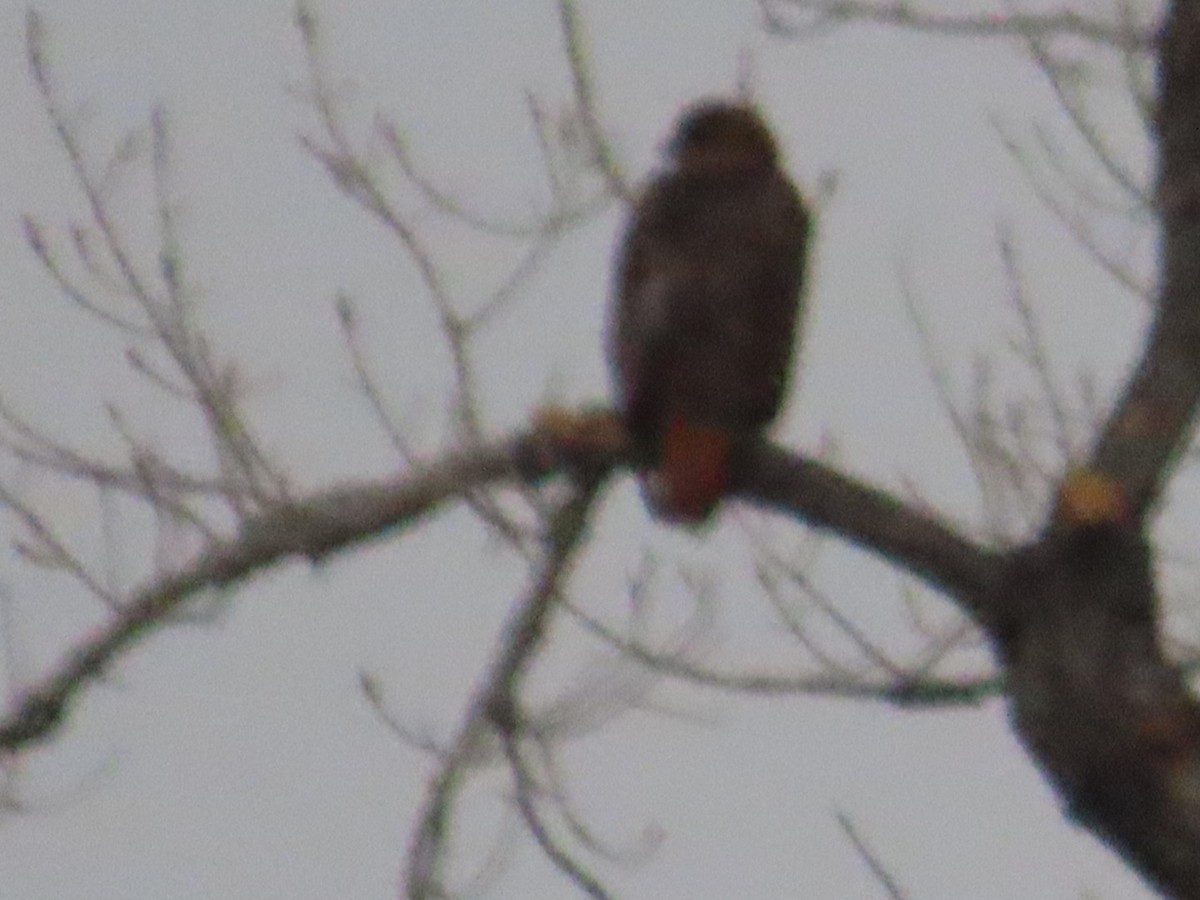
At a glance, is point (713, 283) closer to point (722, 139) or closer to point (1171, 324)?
point (722, 139)

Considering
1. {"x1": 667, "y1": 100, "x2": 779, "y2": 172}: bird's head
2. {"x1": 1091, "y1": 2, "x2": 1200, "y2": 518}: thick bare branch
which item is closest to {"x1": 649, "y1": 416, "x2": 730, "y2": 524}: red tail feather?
{"x1": 1091, "y1": 2, "x2": 1200, "y2": 518}: thick bare branch

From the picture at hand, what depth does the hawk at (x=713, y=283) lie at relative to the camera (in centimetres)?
395

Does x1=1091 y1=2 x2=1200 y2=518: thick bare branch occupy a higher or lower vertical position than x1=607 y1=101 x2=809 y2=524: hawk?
higher

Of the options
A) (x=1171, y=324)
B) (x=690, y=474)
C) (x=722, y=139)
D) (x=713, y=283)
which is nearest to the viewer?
(x=1171, y=324)

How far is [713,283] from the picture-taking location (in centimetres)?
422

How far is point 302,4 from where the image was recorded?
168 inches

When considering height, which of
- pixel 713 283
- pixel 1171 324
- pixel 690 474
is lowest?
pixel 713 283

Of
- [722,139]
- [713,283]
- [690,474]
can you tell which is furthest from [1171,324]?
[722,139]

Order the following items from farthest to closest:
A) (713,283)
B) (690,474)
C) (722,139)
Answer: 1. (722,139)
2. (713,283)
3. (690,474)

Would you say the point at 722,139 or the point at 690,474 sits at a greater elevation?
the point at 690,474

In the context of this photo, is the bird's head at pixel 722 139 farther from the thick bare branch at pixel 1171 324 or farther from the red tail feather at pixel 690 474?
the thick bare branch at pixel 1171 324

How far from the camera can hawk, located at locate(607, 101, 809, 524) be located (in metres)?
3.95

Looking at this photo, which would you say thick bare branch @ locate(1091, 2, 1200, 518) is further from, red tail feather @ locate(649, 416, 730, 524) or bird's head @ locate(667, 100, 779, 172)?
bird's head @ locate(667, 100, 779, 172)

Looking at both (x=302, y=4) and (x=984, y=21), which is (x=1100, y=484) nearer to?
(x=984, y=21)
